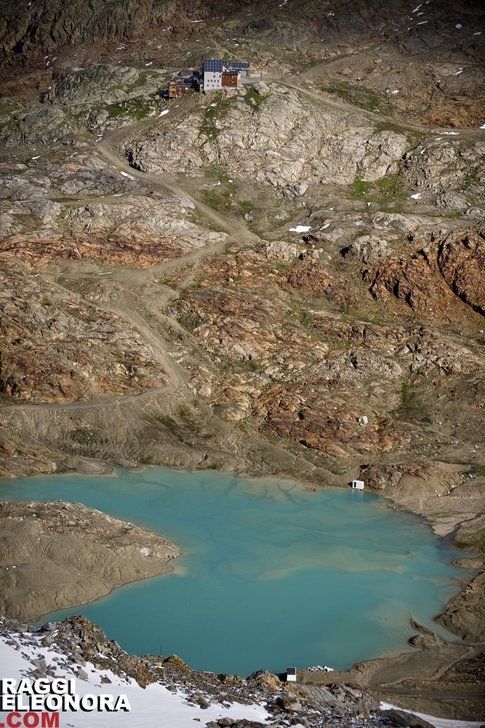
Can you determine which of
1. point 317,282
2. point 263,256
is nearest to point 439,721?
point 317,282

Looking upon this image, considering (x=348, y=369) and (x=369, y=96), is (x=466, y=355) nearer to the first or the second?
(x=348, y=369)

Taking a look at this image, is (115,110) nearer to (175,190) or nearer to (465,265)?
(175,190)

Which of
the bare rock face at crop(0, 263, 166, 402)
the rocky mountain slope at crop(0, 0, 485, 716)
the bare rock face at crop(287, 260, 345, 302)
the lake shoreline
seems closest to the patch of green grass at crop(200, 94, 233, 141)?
the rocky mountain slope at crop(0, 0, 485, 716)

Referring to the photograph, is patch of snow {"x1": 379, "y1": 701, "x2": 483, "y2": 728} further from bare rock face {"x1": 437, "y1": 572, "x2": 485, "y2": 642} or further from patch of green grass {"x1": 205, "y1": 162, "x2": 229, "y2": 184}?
patch of green grass {"x1": 205, "y1": 162, "x2": 229, "y2": 184}

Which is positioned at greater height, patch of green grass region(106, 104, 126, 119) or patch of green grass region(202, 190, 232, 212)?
patch of green grass region(106, 104, 126, 119)

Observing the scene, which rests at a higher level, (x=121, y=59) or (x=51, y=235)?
(x=121, y=59)

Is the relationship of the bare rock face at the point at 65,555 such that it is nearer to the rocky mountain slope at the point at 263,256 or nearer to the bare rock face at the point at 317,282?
the rocky mountain slope at the point at 263,256

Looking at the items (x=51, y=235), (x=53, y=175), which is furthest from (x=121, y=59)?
(x=51, y=235)
